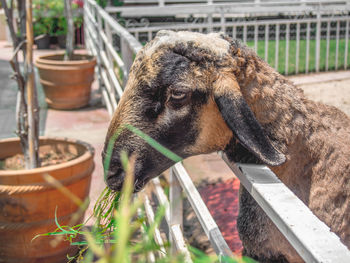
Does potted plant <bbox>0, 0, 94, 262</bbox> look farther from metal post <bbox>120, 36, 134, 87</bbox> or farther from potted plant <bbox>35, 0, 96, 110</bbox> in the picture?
potted plant <bbox>35, 0, 96, 110</bbox>

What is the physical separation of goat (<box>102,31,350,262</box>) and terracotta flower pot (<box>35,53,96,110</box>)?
640cm

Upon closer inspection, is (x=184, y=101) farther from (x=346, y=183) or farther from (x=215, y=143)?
(x=346, y=183)

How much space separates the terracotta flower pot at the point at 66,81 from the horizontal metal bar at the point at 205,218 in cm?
576

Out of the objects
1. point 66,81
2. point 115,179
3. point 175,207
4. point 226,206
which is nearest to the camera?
point 115,179

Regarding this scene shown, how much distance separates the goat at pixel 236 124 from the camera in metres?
2.22

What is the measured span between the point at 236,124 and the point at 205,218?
0.70 meters

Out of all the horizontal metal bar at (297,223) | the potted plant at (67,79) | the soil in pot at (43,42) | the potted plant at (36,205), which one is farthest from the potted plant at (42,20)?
the horizontal metal bar at (297,223)

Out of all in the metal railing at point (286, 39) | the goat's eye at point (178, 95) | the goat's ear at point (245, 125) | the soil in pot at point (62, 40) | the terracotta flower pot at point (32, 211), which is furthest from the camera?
the soil in pot at point (62, 40)

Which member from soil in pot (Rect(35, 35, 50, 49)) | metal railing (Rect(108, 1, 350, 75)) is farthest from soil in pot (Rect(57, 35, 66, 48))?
metal railing (Rect(108, 1, 350, 75))

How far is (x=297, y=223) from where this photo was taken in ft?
4.34

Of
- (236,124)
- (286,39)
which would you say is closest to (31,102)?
(236,124)

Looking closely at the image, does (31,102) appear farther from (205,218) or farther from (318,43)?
(318,43)

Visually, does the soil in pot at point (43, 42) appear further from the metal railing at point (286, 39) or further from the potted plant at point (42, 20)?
the metal railing at point (286, 39)

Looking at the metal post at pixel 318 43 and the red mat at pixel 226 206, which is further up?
the metal post at pixel 318 43
